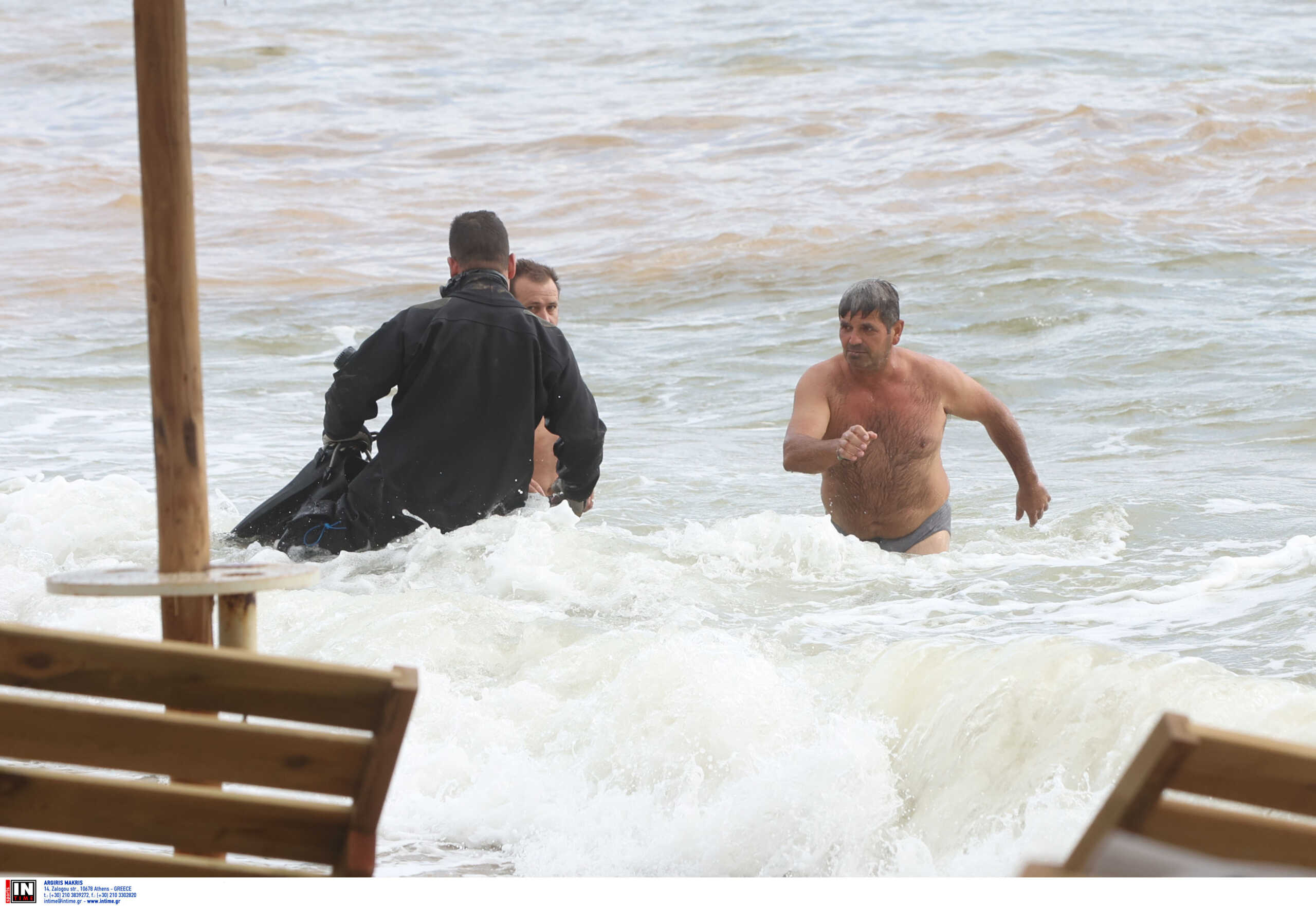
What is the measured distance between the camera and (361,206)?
863 inches

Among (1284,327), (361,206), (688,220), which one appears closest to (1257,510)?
(1284,327)

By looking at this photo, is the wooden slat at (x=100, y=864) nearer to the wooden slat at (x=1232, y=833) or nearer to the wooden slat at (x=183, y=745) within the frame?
the wooden slat at (x=183, y=745)

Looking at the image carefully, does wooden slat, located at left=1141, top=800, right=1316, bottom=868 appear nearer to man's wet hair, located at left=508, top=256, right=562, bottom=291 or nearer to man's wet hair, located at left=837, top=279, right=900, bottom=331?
man's wet hair, located at left=837, top=279, right=900, bottom=331

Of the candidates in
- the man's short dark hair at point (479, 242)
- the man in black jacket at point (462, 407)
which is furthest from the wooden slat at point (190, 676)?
the man's short dark hair at point (479, 242)

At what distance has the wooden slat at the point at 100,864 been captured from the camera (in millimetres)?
2023

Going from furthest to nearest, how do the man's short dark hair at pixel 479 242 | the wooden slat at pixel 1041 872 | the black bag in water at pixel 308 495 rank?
the black bag in water at pixel 308 495, the man's short dark hair at pixel 479 242, the wooden slat at pixel 1041 872

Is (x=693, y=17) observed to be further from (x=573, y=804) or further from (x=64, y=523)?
(x=573, y=804)

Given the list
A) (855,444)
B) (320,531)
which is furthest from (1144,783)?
(320,531)

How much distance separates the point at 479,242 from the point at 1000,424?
2129 millimetres

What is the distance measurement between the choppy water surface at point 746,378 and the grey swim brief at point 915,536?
0.14m

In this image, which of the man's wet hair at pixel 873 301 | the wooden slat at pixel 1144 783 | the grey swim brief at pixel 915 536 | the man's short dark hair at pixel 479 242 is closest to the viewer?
the wooden slat at pixel 1144 783

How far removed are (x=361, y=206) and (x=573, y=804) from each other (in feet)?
62.3

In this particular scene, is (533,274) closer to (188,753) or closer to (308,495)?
(308,495)
